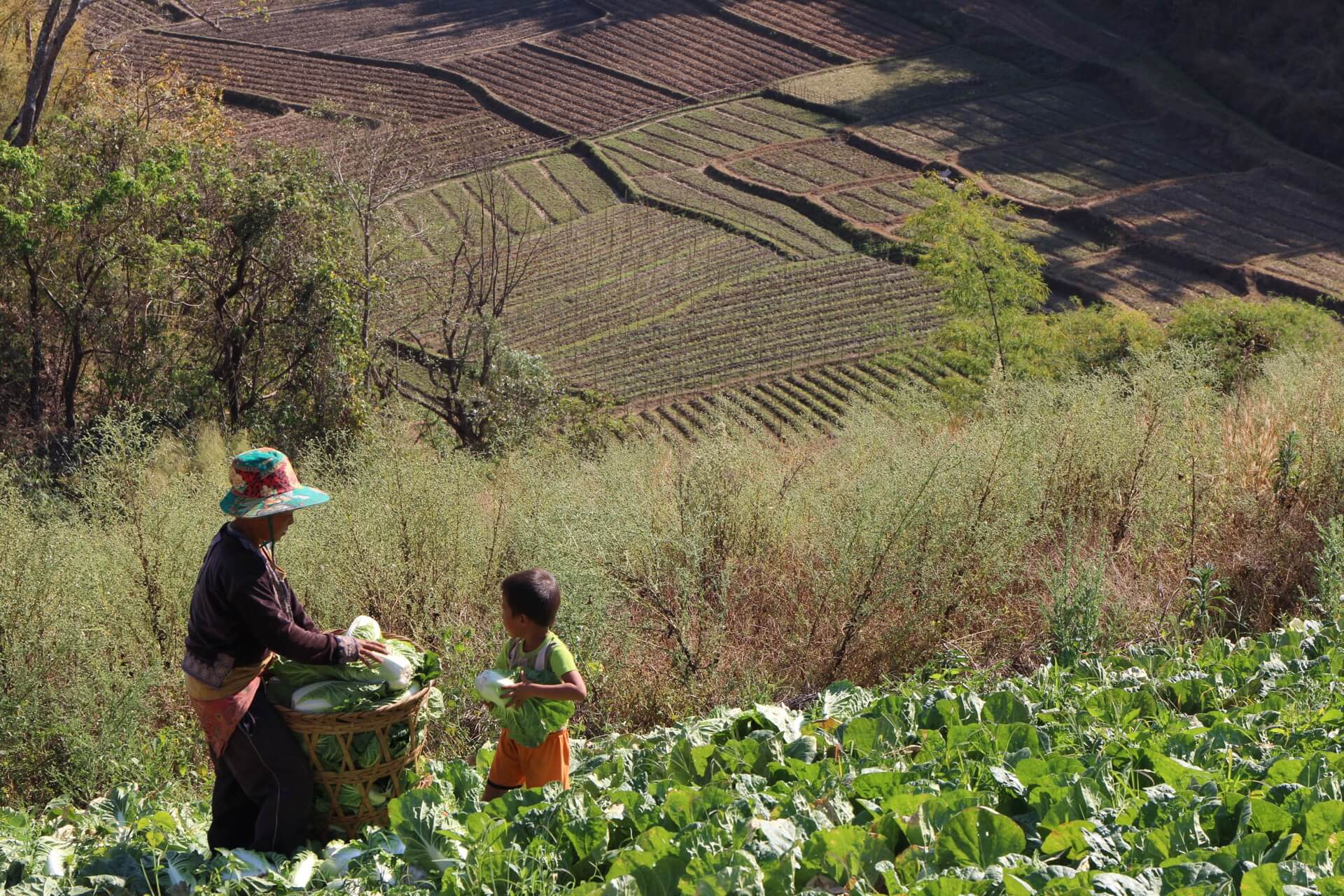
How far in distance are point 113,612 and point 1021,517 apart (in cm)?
479

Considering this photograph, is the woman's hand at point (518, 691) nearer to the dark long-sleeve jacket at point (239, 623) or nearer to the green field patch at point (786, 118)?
the dark long-sleeve jacket at point (239, 623)

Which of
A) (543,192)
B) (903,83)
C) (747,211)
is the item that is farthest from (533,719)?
(903,83)

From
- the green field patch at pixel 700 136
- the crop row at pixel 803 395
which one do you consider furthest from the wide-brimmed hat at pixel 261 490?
the green field patch at pixel 700 136

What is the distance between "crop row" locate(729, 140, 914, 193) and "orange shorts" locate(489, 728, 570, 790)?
124ft

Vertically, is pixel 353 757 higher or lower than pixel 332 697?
lower

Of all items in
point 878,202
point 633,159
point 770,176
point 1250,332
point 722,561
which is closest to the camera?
point 722,561

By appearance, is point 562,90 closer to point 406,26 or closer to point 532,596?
point 406,26

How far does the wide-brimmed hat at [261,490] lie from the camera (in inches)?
146

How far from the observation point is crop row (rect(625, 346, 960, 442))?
28134 millimetres

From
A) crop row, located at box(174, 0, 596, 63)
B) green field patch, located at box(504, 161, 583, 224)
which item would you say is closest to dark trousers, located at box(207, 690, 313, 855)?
green field patch, located at box(504, 161, 583, 224)

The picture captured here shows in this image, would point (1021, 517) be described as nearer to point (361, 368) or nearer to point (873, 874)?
point (873, 874)

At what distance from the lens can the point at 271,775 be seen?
3652mm

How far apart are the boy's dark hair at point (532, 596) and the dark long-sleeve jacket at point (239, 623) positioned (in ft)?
1.69

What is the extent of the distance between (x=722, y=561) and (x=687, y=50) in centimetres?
4837
